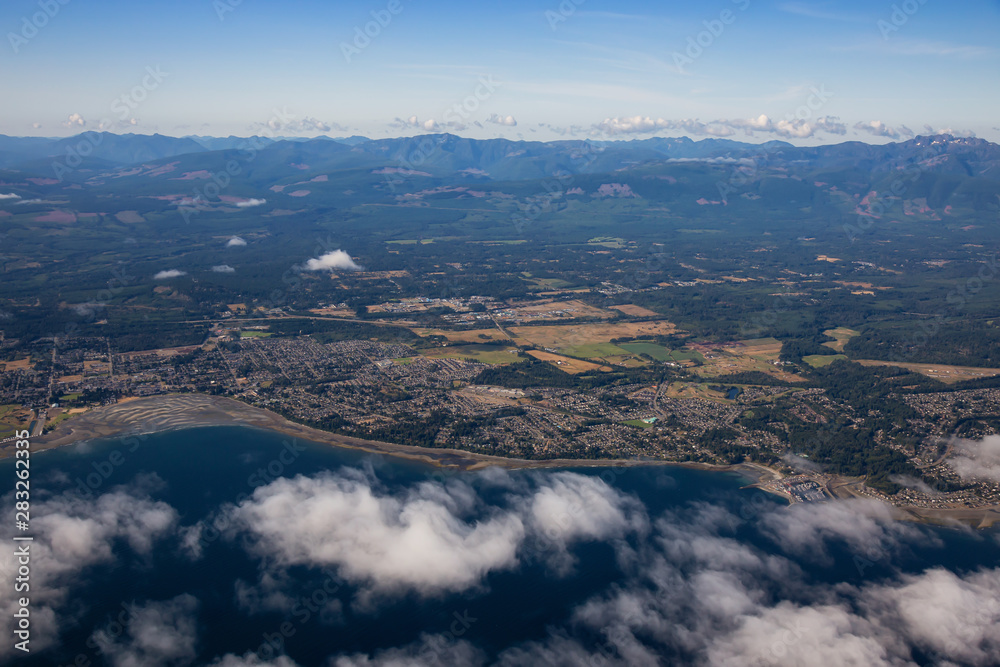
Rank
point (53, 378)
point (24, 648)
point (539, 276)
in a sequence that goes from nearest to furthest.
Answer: point (24, 648), point (53, 378), point (539, 276)

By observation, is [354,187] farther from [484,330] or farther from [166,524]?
[166,524]

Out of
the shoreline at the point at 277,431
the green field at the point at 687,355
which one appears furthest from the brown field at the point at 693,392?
the shoreline at the point at 277,431

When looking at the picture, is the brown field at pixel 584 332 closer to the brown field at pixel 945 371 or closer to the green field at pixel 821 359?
the green field at pixel 821 359

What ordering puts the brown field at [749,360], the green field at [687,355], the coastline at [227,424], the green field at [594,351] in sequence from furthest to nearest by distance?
1. the green field at [594,351]
2. the green field at [687,355]
3. the brown field at [749,360]
4. the coastline at [227,424]

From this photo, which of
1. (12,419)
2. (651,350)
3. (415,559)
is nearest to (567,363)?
(651,350)

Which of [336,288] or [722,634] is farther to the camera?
[336,288]

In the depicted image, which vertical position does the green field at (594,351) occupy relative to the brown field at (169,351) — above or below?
below

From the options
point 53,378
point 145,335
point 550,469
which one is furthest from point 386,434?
point 145,335
